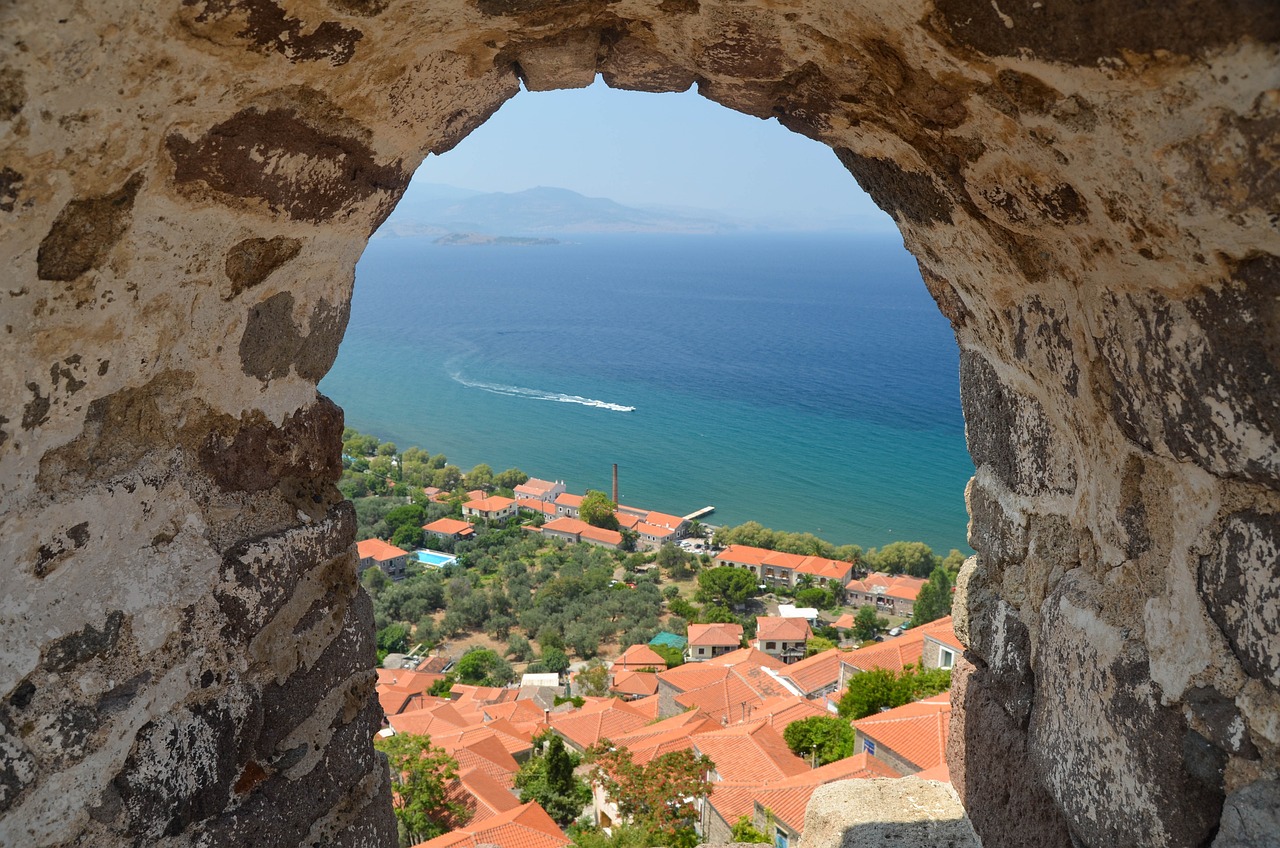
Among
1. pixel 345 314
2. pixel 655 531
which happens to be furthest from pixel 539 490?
pixel 345 314

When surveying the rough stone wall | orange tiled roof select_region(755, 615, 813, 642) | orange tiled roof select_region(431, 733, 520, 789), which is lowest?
orange tiled roof select_region(755, 615, 813, 642)

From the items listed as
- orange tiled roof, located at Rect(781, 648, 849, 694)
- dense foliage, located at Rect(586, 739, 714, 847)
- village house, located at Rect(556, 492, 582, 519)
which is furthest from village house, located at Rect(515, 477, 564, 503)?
dense foliage, located at Rect(586, 739, 714, 847)

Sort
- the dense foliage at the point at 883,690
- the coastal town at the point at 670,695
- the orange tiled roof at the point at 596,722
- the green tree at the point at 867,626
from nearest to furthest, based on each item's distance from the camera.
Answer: the coastal town at the point at 670,695 → the dense foliage at the point at 883,690 → the orange tiled roof at the point at 596,722 → the green tree at the point at 867,626

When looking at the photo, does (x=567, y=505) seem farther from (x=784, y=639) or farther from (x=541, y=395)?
(x=541, y=395)

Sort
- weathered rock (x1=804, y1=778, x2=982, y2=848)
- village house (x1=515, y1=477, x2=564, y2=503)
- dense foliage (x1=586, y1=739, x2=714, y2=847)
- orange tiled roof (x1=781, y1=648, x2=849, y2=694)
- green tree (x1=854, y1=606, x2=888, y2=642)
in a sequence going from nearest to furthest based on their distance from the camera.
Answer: weathered rock (x1=804, y1=778, x2=982, y2=848), dense foliage (x1=586, y1=739, x2=714, y2=847), orange tiled roof (x1=781, y1=648, x2=849, y2=694), green tree (x1=854, y1=606, x2=888, y2=642), village house (x1=515, y1=477, x2=564, y2=503)

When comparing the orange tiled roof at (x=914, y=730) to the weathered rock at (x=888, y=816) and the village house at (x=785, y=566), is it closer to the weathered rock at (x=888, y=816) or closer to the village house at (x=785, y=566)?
the weathered rock at (x=888, y=816)

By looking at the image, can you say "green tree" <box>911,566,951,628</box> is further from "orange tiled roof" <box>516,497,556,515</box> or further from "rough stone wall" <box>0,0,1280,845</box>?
"rough stone wall" <box>0,0,1280,845</box>

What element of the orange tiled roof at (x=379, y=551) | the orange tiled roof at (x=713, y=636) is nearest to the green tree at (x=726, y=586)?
the orange tiled roof at (x=713, y=636)
